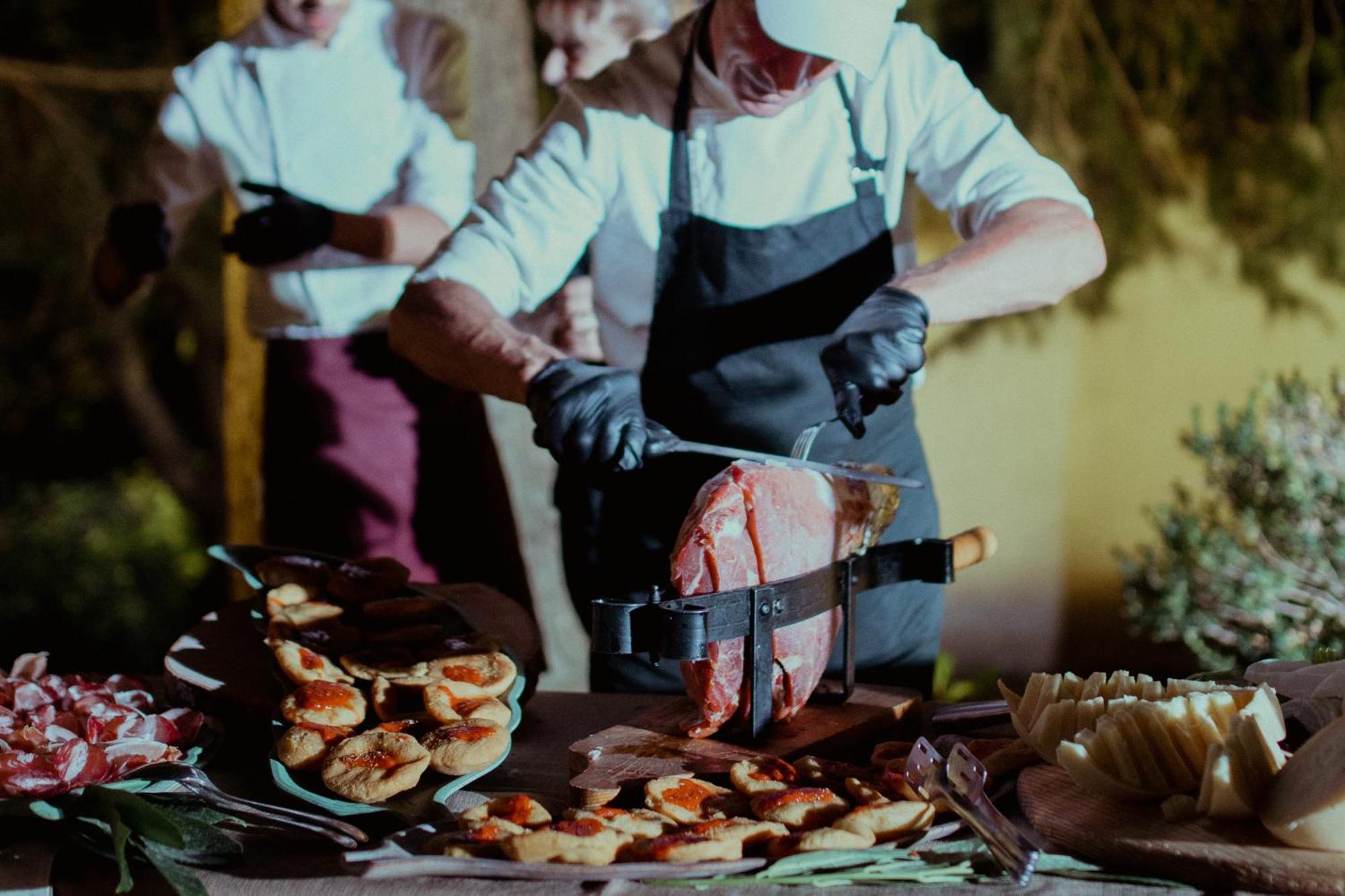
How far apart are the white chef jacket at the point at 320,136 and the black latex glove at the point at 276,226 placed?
0.12 meters

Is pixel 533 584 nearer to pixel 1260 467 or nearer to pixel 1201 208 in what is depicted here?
pixel 1260 467

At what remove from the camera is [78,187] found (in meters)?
5.03

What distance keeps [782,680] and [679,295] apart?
2.72 feet

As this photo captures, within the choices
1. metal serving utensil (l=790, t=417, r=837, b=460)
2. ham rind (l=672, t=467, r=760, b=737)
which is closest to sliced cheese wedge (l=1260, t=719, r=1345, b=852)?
ham rind (l=672, t=467, r=760, b=737)

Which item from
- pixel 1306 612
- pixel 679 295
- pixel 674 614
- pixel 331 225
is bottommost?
pixel 1306 612

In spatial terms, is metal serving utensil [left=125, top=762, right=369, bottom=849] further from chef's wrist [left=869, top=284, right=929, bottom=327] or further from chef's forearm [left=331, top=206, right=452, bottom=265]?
chef's forearm [left=331, top=206, right=452, bottom=265]

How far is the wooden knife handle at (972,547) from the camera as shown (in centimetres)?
187

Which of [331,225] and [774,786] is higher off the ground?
[331,225]

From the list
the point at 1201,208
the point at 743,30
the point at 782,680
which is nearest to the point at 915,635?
the point at 782,680

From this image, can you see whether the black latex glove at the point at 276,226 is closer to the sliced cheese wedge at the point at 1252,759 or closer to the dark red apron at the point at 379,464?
the dark red apron at the point at 379,464

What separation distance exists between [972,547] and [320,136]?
6.03 ft

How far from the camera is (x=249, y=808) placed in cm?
150

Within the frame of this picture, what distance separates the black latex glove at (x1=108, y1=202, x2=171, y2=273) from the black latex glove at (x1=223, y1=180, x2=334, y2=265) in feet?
0.89

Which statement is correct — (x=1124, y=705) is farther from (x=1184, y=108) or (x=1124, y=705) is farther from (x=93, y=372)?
(x=93, y=372)
